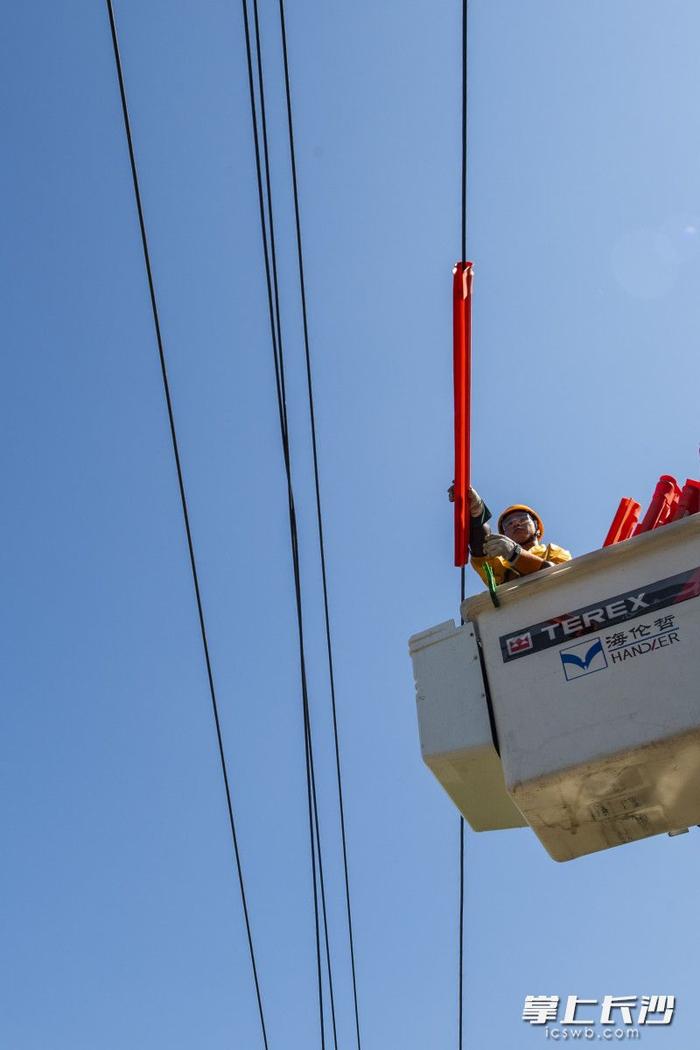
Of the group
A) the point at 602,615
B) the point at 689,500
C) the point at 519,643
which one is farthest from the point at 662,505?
the point at 519,643

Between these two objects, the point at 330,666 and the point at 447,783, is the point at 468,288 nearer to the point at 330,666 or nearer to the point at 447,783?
the point at 447,783

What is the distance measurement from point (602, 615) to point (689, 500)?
2.26ft

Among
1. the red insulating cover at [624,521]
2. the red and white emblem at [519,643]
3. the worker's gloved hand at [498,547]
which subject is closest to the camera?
the red and white emblem at [519,643]

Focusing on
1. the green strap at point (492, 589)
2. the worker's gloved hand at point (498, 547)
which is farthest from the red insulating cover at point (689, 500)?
the green strap at point (492, 589)

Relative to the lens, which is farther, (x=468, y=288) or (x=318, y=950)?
(x=318, y=950)

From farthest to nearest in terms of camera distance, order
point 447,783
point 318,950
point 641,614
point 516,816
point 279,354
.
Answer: point 318,950 < point 279,354 < point 516,816 < point 447,783 < point 641,614

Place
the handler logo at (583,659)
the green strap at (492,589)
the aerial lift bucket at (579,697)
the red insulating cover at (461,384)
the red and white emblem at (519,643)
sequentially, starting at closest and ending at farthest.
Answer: the aerial lift bucket at (579,697) → the handler logo at (583,659) → the red and white emblem at (519,643) → the green strap at (492,589) → the red insulating cover at (461,384)

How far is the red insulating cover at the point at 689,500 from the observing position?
2.64 m

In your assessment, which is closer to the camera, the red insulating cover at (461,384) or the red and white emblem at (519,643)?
the red and white emblem at (519,643)

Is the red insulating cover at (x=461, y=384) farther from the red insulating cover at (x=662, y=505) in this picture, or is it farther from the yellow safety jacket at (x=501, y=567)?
the red insulating cover at (x=662, y=505)

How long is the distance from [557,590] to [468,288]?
0.91 metres

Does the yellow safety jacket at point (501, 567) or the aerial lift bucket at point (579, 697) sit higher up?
the yellow safety jacket at point (501, 567)

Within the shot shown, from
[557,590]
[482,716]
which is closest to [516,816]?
[482,716]

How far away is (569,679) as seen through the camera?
2.08 metres
